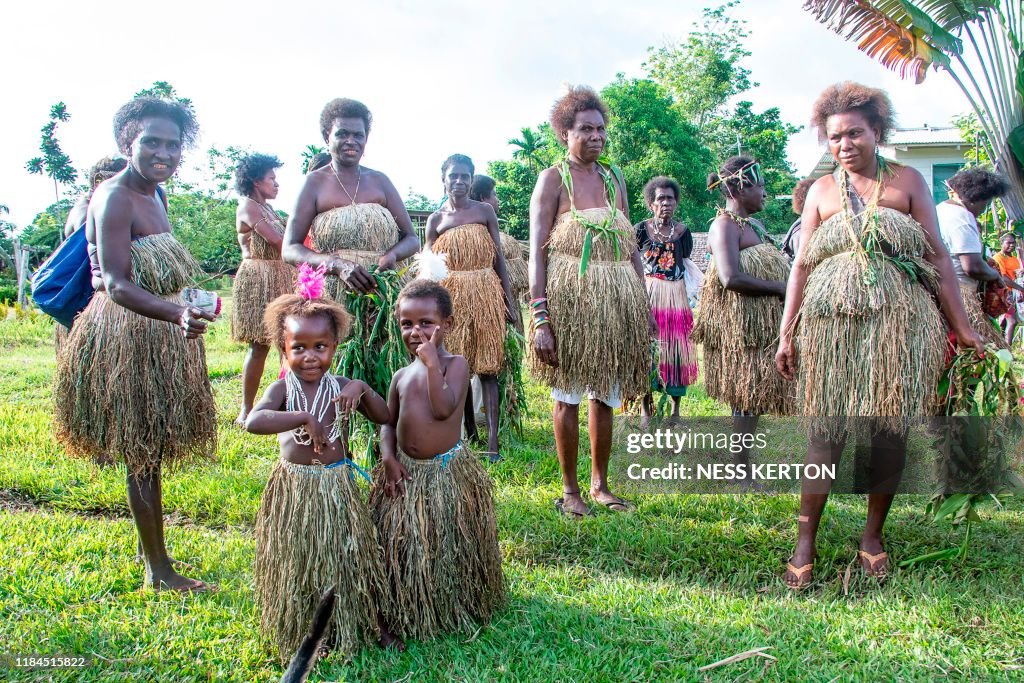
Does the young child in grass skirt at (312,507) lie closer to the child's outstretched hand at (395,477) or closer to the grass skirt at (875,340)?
the child's outstretched hand at (395,477)

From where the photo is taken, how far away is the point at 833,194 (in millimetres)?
3049

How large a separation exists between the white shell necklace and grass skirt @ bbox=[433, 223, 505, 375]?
2424 millimetres

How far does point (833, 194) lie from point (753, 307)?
3.86 ft

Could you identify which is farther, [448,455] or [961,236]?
[961,236]

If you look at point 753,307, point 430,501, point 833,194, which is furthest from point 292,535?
point 753,307

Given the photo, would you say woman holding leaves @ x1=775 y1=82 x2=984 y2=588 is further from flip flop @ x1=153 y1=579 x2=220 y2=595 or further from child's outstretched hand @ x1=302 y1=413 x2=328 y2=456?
flip flop @ x1=153 y1=579 x2=220 y2=595

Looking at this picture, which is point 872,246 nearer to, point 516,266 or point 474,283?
point 474,283

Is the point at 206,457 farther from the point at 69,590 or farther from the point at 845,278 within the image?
the point at 845,278

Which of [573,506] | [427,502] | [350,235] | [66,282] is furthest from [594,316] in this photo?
[66,282]

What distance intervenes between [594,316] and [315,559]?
188cm

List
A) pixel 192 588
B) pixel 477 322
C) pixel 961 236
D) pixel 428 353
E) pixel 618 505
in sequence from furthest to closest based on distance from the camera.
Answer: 1. pixel 477 322
2. pixel 961 236
3. pixel 618 505
4. pixel 192 588
5. pixel 428 353

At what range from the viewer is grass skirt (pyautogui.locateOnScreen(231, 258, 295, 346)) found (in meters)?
5.25

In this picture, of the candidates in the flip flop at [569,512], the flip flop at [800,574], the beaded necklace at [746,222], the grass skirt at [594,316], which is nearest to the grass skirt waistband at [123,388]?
the grass skirt at [594,316]

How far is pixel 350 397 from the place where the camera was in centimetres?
243
